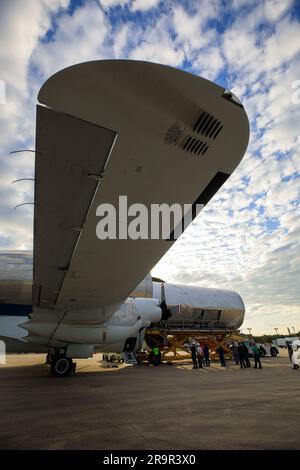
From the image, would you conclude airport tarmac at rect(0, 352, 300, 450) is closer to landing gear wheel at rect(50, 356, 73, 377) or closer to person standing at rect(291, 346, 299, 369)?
landing gear wheel at rect(50, 356, 73, 377)

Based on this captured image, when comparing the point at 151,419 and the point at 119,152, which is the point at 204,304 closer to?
the point at 151,419

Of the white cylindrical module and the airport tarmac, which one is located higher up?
the white cylindrical module

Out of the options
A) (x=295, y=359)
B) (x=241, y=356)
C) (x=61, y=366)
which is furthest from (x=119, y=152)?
(x=295, y=359)

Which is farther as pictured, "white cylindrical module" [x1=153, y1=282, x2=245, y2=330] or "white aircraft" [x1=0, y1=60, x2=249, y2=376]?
"white cylindrical module" [x1=153, y1=282, x2=245, y2=330]

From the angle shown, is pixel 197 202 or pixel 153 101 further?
pixel 197 202

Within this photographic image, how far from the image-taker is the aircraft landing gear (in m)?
12.0

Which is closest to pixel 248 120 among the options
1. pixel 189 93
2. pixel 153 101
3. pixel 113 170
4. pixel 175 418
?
pixel 189 93

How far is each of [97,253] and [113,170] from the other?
288 cm

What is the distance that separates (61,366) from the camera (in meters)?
12.1

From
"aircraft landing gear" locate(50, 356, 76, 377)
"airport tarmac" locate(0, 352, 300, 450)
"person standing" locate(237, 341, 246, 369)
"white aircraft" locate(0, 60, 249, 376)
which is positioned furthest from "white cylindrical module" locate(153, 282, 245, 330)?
"white aircraft" locate(0, 60, 249, 376)

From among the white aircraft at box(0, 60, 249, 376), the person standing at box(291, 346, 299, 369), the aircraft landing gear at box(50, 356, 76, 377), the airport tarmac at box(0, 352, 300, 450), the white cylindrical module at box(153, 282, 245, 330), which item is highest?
the white aircraft at box(0, 60, 249, 376)

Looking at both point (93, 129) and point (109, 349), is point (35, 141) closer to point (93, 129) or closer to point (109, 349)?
point (93, 129)

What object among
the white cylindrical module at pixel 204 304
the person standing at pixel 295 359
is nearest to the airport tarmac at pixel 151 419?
the person standing at pixel 295 359
